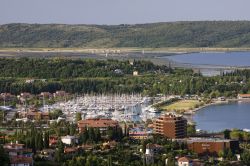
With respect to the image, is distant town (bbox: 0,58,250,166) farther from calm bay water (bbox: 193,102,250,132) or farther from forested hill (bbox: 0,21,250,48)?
forested hill (bbox: 0,21,250,48)

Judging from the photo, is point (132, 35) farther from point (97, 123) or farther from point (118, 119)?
point (97, 123)

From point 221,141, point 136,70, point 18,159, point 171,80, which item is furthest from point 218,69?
point 18,159

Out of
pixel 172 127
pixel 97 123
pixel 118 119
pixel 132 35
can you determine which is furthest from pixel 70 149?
pixel 132 35

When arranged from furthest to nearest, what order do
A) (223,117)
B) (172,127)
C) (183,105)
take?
(183,105), (223,117), (172,127)

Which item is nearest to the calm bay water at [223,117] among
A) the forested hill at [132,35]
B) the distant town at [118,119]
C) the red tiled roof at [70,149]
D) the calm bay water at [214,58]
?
the distant town at [118,119]

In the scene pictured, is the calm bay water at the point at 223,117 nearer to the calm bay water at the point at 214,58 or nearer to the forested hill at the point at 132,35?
the calm bay water at the point at 214,58

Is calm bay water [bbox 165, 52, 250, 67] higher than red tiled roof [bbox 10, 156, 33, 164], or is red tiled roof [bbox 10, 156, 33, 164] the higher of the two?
red tiled roof [bbox 10, 156, 33, 164]

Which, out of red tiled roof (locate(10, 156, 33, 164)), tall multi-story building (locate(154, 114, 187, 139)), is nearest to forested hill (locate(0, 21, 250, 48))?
tall multi-story building (locate(154, 114, 187, 139))
